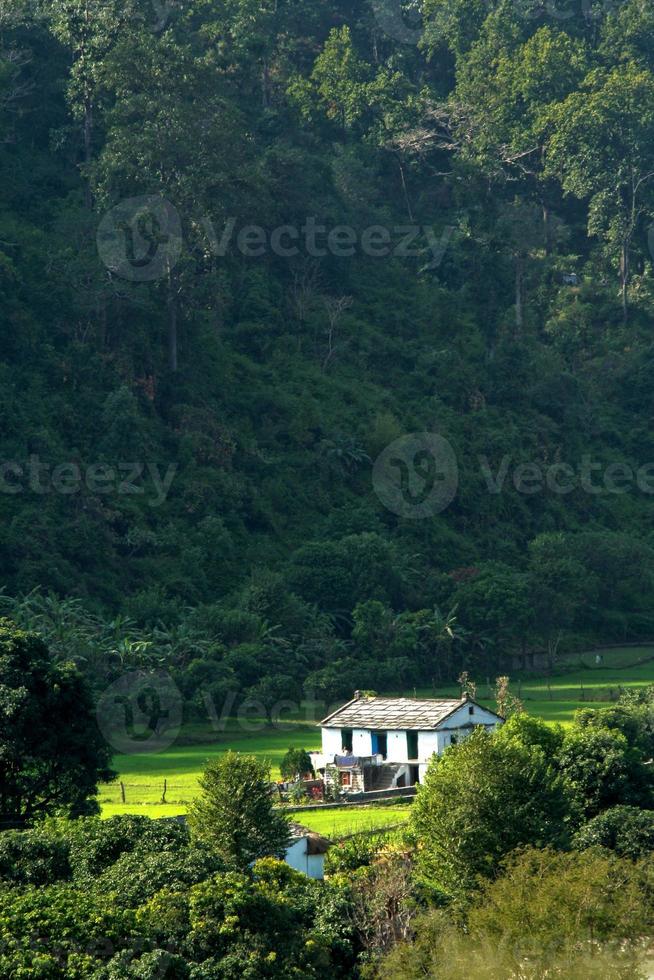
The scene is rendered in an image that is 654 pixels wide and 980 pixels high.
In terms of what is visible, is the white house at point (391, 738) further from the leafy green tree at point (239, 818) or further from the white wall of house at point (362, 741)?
the leafy green tree at point (239, 818)

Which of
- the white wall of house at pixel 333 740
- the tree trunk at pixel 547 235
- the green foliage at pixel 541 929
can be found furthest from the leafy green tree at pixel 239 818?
the tree trunk at pixel 547 235

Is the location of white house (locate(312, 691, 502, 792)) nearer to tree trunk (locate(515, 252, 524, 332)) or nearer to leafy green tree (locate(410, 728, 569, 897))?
leafy green tree (locate(410, 728, 569, 897))

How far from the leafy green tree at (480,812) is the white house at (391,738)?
12662 millimetres

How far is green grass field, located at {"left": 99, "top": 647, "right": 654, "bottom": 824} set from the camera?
→ 164ft

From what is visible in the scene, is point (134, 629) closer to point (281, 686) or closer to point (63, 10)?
point (281, 686)

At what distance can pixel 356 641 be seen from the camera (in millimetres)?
76250

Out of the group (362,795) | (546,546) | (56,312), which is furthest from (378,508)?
(362,795)

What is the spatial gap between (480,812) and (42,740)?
37.8ft

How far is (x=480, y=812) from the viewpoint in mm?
38500

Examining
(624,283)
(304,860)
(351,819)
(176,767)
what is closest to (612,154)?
(624,283)

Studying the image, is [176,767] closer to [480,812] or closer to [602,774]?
[602,774]

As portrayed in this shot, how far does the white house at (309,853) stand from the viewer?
132 ft

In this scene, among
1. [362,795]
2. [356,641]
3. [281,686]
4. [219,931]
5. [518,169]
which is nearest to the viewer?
[219,931]

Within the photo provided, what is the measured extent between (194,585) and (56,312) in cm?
1700
